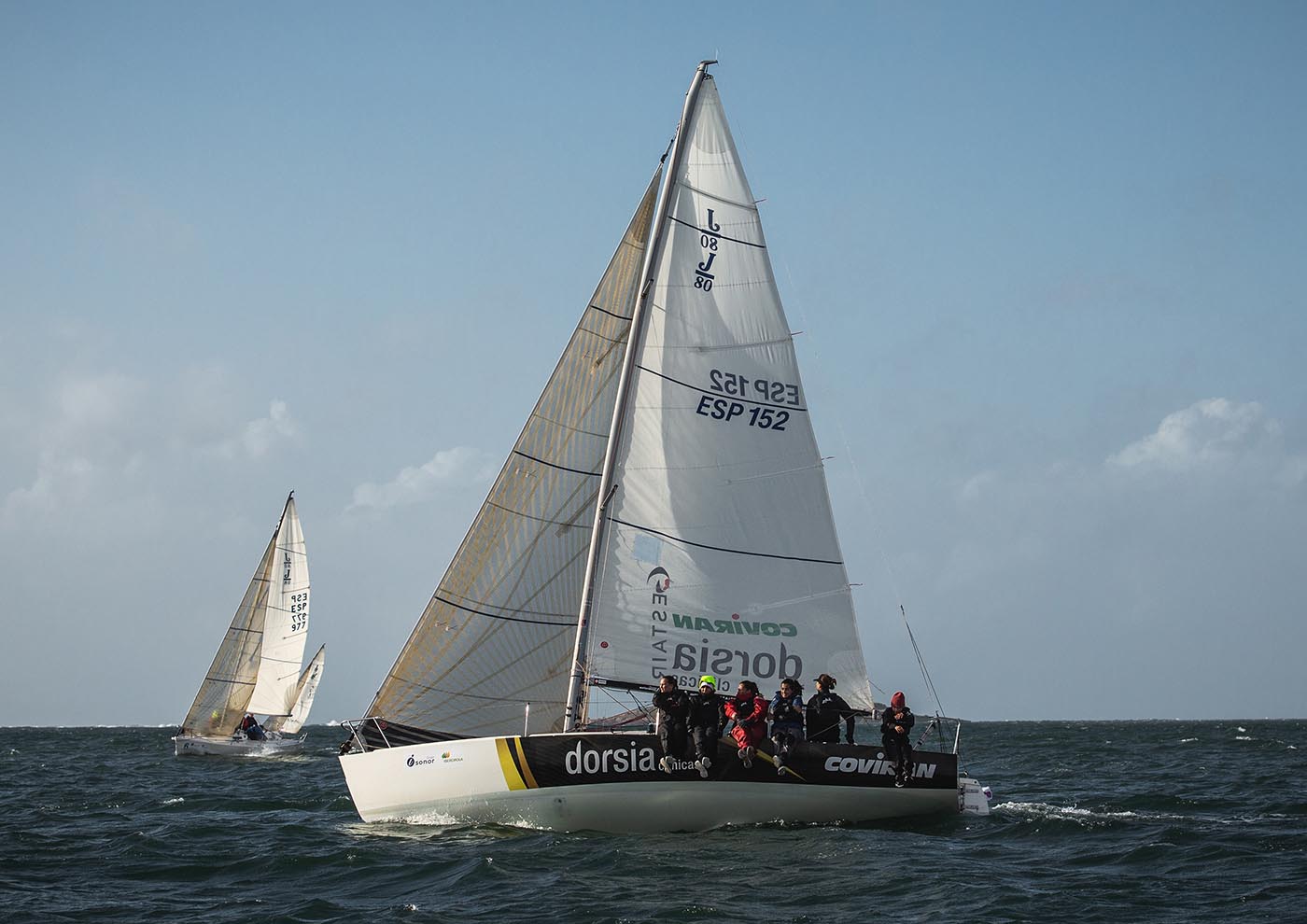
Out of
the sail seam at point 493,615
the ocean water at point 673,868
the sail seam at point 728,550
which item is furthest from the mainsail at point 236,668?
the sail seam at point 728,550

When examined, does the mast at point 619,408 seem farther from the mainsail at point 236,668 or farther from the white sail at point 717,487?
the mainsail at point 236,668

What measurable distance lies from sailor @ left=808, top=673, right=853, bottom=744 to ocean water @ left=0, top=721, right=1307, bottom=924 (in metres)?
1.25

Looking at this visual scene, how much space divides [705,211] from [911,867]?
9.41 m

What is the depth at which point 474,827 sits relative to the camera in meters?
16.1

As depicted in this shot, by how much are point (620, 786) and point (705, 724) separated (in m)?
1.29

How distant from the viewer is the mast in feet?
55.6

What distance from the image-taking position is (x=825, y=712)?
16797mm

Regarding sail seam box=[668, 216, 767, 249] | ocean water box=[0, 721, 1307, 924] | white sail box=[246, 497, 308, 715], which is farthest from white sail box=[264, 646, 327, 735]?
sail seam box=[668, 216, 767, 249]

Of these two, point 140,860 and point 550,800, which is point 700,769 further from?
point 140,860

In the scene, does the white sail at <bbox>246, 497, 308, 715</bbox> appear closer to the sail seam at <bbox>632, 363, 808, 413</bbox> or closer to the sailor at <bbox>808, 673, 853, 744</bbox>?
the sail seam at <bbox>632, 363, 808, 413</bbox>

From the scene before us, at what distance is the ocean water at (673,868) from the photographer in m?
11.6

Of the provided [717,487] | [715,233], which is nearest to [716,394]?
[717,487]

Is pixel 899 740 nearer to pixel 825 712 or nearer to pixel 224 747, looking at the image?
pixel 825 712

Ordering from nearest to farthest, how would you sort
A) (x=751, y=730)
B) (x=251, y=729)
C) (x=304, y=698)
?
(x=751, y=730), (x=251, y=729), (x=304, y=698)
